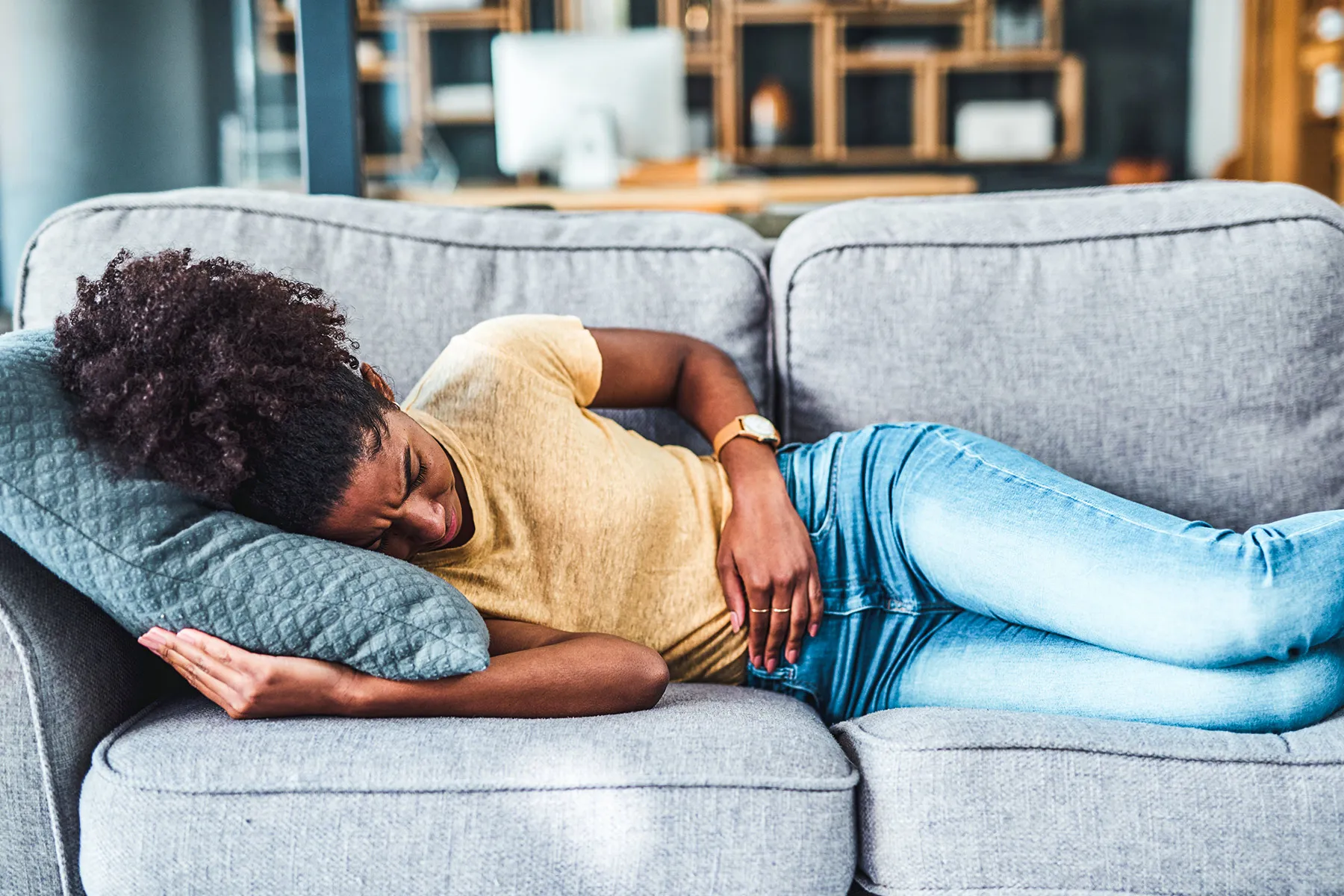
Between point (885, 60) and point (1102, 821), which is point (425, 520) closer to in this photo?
point (1102, 821)

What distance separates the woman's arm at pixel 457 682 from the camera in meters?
0.95

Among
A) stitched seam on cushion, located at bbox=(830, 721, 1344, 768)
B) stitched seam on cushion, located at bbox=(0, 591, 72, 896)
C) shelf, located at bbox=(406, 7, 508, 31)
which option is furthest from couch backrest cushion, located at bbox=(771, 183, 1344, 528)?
shelf, located at bbox=(406, 7, 508, 31)

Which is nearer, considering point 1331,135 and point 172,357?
point 172,357

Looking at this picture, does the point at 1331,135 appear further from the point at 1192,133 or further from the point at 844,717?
the point at 844,717

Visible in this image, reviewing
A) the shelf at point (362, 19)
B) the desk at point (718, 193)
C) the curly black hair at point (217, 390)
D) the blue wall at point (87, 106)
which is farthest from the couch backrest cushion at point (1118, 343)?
the shelf at point (362, 19)

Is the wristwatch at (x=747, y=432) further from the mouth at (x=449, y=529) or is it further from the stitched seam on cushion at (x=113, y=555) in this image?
the stitched seam on cushion at (x=113, y=555)

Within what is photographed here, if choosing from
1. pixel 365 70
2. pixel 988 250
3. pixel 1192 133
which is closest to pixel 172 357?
pixel 988 250

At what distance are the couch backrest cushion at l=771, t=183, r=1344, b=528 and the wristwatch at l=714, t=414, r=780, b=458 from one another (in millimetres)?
169

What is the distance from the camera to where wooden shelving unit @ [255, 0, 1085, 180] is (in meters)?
5.46

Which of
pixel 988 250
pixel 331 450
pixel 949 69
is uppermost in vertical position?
pixel 949 69

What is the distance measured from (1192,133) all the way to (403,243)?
5.51 m

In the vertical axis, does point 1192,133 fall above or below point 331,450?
above

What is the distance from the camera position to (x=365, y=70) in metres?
5.52

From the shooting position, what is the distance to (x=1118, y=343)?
1.41 metres
